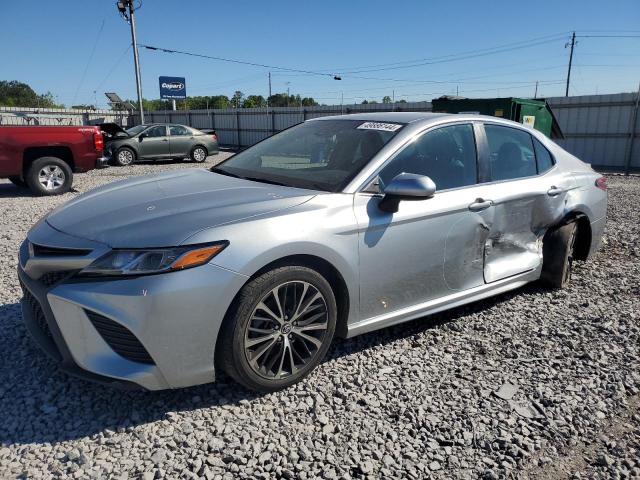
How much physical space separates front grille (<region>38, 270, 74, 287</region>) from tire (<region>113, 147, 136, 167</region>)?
48.3ft

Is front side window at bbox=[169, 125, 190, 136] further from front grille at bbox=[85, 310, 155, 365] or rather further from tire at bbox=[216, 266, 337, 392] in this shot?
front grille at bbox=[85, 310, 155, 365]

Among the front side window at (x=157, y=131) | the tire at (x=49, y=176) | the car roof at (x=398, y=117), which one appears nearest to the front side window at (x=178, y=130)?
the front side window at (x=157, y=131)

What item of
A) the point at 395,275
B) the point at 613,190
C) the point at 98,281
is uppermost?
the point at 98,281

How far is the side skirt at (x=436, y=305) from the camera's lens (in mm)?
3086

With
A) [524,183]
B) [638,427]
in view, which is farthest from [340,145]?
[638,427]

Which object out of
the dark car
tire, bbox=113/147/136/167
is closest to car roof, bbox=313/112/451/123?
the dark car

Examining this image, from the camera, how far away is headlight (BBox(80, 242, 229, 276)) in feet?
7.76

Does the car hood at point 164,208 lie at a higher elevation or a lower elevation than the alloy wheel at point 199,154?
higher

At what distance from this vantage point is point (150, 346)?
2354 millimetres

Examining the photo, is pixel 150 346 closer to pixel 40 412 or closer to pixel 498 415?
pixel 40 412

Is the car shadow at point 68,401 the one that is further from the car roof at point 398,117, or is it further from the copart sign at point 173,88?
the copart sign at point 173,88

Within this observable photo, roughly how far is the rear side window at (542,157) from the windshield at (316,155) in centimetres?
152

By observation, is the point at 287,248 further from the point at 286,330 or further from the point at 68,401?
the point at 68,401

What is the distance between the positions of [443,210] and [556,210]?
1.50 meters
